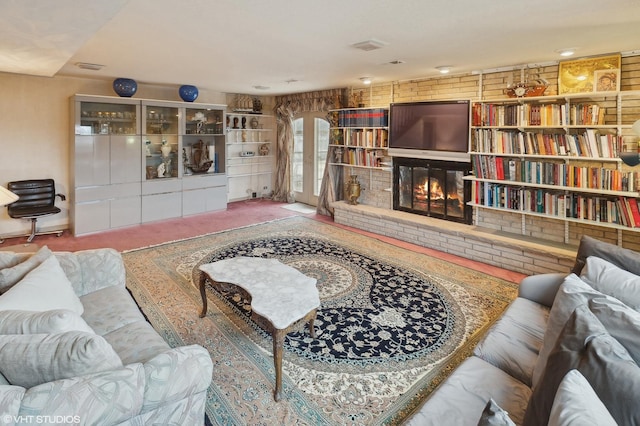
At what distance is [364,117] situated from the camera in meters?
6.20

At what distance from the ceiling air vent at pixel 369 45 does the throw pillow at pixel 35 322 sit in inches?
126

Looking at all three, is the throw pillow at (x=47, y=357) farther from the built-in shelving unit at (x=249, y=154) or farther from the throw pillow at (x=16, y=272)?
the built-in shelving unit at (x=249, y=154)

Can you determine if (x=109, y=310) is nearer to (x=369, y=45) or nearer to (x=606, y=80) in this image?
(x=369, y=45)

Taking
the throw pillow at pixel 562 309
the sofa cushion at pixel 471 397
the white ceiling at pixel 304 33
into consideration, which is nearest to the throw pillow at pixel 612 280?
the throw pillow at pixel 562 309

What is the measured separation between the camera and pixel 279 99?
8.30 metres

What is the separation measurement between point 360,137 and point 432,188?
1.57 m

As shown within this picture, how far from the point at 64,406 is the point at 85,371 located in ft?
0.53

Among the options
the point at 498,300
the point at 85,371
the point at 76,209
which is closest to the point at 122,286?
the point at 85,371

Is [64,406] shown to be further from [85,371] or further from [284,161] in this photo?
[284,161]

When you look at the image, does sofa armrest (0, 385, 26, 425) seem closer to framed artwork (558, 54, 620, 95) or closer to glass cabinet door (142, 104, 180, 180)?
framed artwork (558, 54, 620, 95)

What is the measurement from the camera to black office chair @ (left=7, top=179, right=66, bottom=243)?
5109 mm

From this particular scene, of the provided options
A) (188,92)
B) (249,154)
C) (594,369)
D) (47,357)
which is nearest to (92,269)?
(47,357)

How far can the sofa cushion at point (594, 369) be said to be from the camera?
Answer: 1106 mm

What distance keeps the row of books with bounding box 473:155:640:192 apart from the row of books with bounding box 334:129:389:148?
1587mm
